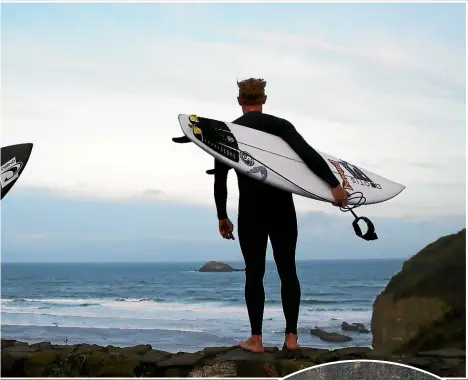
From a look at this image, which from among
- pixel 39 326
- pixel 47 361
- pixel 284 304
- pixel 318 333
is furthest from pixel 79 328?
pixel 284 304

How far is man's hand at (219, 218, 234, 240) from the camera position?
12.5ft

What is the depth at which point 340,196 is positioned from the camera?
12.2 ft

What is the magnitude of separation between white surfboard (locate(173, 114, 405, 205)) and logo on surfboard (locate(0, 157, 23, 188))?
87 cm

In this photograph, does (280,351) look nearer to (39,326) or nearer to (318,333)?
(318,333)

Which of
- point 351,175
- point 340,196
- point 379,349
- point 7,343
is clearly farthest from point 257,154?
point 379,349

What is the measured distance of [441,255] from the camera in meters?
5.44

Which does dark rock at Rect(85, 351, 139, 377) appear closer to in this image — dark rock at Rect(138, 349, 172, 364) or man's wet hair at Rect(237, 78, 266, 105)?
dark rock at Rect(138, 349, 172, 364)

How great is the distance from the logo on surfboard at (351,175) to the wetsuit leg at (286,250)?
367 millimetres

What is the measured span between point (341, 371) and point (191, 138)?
1655mm

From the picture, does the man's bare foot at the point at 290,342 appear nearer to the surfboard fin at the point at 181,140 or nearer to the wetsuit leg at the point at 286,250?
the wetsuit leg at the point at 286,250

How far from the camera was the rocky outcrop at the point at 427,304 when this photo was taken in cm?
503

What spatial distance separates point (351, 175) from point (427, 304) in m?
1.63

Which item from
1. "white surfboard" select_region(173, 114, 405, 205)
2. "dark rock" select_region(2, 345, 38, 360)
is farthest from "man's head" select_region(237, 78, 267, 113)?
"dark rock" select_region(2, 345, 38, 360)

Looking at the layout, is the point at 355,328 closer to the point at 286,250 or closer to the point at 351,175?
the point at 351,175
